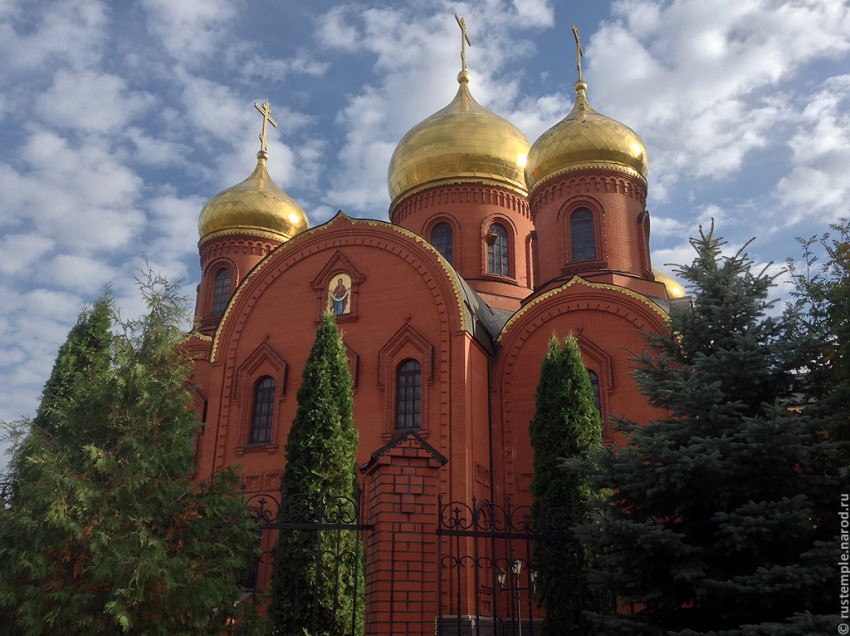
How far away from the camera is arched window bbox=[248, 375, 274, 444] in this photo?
13438mm

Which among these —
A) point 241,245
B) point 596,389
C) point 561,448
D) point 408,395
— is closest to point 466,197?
point 241,245

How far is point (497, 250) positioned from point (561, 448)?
7974 mm

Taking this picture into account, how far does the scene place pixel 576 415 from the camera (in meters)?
10.2

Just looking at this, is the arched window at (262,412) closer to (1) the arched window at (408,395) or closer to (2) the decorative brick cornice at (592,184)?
(1) the arched window at (408,395)

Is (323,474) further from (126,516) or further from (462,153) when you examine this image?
(462,153)

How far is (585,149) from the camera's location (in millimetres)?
14945

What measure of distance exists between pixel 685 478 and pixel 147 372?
4337 mm

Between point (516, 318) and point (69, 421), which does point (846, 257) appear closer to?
point (69, 421)

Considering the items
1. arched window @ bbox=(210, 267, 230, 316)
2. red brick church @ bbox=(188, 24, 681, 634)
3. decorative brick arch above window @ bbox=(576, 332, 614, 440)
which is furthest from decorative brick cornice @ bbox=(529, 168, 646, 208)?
arched window @ bbox=(210, 267, 230, 316)

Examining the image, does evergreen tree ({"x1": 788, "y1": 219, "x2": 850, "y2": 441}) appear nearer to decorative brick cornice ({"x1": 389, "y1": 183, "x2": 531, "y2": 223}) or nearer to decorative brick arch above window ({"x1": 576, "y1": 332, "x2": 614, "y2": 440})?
decorative brick arch above window ({"x1": 576, "y1": 332, "x2": 614, "y2": 440})

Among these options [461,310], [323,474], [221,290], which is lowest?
[323,474]

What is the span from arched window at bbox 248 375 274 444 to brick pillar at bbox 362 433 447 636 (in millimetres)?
8961

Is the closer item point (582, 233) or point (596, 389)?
point (596, 389)

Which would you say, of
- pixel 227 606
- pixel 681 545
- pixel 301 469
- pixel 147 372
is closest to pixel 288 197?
pixel 301 469
